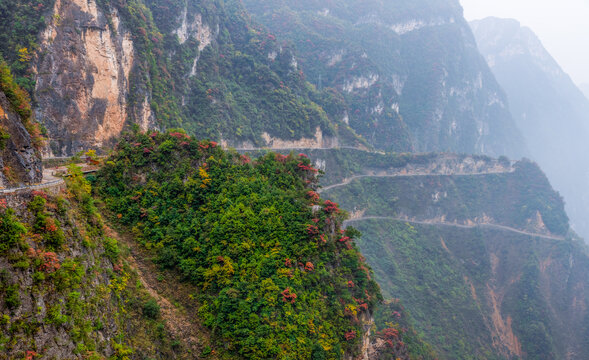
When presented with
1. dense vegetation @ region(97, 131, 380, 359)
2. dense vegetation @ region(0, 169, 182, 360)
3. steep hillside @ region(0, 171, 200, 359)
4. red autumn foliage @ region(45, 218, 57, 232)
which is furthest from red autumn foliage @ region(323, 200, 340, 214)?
red autumn foliage @ region(45, 218, 57, 232)

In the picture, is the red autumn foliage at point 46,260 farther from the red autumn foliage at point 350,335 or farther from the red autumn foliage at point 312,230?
the red autumn foliage at point 350,335

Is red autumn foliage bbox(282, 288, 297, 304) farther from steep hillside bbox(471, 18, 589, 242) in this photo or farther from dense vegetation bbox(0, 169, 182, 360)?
steep hillside bbox(471, 18, 589, 242)

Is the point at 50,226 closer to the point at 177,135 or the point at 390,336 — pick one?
the point at 177,135

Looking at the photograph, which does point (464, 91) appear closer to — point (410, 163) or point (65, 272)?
point (410, 163)

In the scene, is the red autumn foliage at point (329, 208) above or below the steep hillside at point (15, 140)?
below

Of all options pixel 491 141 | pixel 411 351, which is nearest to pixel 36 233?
pixel 411 351

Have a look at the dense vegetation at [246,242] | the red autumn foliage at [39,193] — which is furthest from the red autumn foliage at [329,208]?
the red autumn foliage at [39,193]
